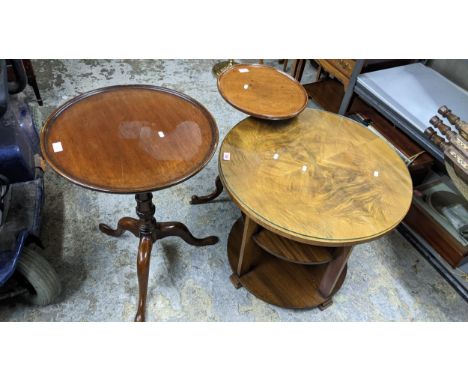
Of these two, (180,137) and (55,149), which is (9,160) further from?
(180,137)

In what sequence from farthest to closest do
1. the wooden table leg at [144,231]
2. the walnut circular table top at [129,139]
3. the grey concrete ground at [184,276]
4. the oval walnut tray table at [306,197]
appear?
the grey concrete ground at [184,276], the wooden table leg at [144,231], the oval walnut tray table at [306,197], the walnut circular table top at [129,139]

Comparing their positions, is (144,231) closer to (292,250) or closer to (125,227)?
(125,227)

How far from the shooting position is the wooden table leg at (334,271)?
5.05ft

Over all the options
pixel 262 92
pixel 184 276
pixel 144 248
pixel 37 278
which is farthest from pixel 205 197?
pixel 37 278

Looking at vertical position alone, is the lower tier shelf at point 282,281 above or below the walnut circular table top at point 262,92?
below

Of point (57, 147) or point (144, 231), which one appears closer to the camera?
point (57, 147)

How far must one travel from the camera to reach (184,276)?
74.7 inches

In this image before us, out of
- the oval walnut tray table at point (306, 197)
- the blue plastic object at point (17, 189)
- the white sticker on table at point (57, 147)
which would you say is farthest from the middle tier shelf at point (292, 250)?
Answer: the blue plastic object at point (17, 189)

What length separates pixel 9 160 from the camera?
163 centimetres

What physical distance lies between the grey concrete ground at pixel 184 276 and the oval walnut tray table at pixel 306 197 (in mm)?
101

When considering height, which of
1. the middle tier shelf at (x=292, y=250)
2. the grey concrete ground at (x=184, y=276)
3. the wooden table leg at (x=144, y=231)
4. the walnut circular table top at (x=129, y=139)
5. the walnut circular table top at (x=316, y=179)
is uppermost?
the walnut circular table top at (x=129, y=139)

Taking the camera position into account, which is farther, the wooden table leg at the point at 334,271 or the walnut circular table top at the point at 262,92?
the walnut circular table top at the point at 262,92

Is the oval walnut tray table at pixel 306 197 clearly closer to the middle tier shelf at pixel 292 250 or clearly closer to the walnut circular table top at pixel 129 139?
the middle tier shelf at pixel 292 250

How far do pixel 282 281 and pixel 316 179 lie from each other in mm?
628
